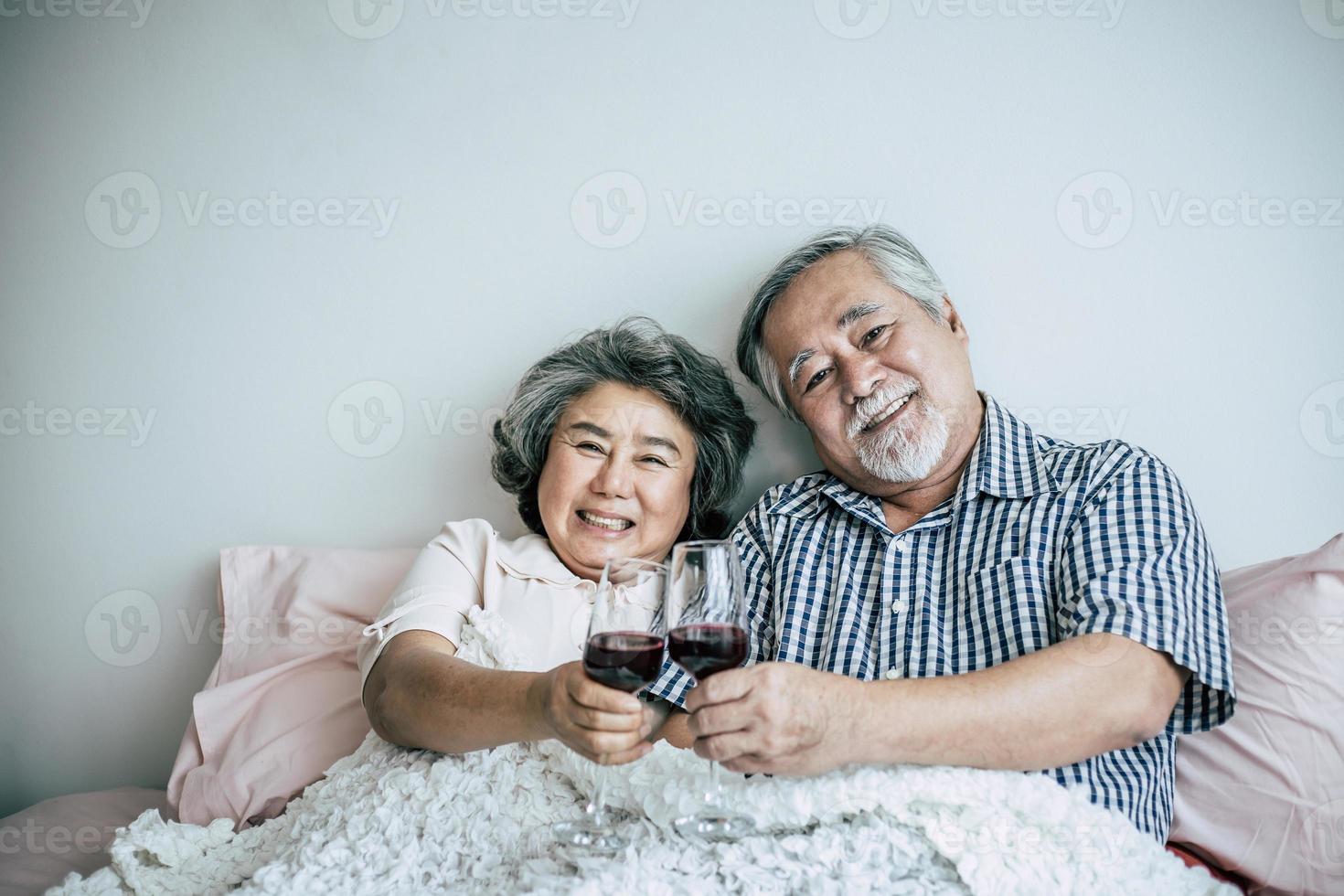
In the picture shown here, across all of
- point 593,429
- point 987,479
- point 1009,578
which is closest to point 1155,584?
point 1009,578

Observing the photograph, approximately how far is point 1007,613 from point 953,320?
71cm

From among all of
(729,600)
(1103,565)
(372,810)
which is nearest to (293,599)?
(372,810)

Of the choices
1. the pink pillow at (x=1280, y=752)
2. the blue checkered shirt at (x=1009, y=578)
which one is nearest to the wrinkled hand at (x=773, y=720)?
the blue checkered shirt at (x=1009, y=578)

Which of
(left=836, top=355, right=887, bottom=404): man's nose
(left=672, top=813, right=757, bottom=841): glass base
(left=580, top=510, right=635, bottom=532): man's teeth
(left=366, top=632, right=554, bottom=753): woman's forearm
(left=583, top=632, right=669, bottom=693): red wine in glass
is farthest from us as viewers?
(left=580, top=510, right=635, bottom=532): man's teeth

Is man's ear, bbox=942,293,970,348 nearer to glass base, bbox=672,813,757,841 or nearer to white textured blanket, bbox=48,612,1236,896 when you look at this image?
white textured blanket, bbox=48,612,1236,896

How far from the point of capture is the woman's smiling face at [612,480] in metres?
1.84

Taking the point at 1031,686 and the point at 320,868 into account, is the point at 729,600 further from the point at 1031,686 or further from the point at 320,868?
the point at 320,868

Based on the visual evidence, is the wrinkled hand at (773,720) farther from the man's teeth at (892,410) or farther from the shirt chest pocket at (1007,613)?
the man's teeth at (892,410)

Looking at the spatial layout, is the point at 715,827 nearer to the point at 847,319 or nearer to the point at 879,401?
the point at 879,401

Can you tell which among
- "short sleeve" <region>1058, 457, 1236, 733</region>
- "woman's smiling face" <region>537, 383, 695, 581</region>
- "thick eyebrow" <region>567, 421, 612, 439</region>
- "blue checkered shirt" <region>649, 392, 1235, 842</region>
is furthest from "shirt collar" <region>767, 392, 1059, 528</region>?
"thick eyebrow" <region>567, 421, 612, 439</region>

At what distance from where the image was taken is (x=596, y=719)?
3.87 ft

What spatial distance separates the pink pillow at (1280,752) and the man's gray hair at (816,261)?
2.68 feet

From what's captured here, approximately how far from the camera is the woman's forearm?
4.43 ft

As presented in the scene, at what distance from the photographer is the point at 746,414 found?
7.04 ft
